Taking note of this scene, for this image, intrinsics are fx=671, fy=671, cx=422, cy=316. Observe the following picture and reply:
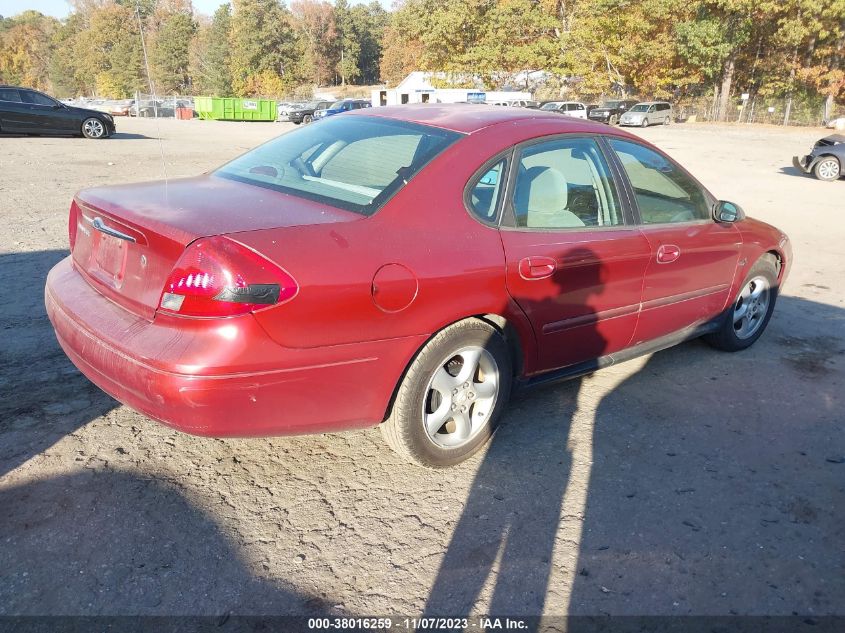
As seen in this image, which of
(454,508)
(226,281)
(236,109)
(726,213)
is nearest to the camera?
(226,281)

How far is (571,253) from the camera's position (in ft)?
11.0

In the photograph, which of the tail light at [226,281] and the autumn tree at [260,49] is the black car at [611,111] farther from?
the autumn tree at [260,49]

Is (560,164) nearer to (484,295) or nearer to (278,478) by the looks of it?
(484,295)

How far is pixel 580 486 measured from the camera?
10.2 feet

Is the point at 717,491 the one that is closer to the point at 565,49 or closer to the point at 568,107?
the point at 568,107

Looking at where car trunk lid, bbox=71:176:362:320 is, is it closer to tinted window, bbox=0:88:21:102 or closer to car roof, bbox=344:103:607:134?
car roof, bbox=344:103:607:134

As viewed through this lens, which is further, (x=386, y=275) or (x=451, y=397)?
(x=451, y=397)

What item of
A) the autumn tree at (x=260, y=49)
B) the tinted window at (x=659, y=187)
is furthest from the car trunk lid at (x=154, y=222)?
the autumn tree at (x=260, y=49)

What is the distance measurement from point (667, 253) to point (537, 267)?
3.63ft

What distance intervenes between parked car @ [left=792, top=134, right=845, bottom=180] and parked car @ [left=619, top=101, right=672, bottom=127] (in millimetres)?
24426

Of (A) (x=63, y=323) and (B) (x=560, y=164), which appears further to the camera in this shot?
(B) (x=560, y=164)

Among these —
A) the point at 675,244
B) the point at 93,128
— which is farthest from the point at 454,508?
the point at 93,128

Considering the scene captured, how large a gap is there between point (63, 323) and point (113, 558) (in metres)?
1.13

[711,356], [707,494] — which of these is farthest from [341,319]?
[711,356]
